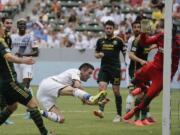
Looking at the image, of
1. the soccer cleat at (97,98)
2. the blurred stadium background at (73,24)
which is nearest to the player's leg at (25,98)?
the soccer cleat at (97,98)

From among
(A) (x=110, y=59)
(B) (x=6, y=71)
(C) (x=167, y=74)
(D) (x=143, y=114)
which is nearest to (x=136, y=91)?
(D) (x=143, y=114)

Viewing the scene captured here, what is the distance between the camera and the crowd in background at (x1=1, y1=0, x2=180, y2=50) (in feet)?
115

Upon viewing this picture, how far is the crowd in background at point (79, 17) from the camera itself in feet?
115

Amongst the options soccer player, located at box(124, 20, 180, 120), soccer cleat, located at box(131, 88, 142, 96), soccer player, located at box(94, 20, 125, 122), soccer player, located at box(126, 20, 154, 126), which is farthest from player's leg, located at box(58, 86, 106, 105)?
soccer player, located at box(94, 20, 125, 122)

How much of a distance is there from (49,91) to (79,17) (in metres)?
22.0

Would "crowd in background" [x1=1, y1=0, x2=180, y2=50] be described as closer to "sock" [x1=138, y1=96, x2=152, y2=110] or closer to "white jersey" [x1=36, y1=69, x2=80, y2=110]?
"sock" [x1=138, y1=96, x2=152, y2=110]

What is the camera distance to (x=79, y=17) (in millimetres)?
37844

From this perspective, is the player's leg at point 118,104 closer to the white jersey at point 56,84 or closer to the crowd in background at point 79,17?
the white jersey at point 56,84

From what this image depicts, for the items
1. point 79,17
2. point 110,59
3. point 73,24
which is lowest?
point 73,24

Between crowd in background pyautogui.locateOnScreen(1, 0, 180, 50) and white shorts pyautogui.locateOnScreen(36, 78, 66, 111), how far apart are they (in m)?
17.6

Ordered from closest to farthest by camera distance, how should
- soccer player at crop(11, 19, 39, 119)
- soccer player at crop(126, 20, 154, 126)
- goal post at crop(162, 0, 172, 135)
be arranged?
goal post at crop(162, 0, 172, 135), soccer player at crop(126, 20, 154, 126), soccer player at crop(11, 19, 39, 119)

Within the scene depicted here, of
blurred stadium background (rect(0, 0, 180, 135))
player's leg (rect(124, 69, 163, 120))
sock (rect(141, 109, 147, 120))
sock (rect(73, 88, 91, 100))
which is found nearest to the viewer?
sock (rect(73, 88, 91, 100))

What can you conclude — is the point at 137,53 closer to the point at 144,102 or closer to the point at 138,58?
the point at 138,58

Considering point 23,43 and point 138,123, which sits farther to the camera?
point 23,43
